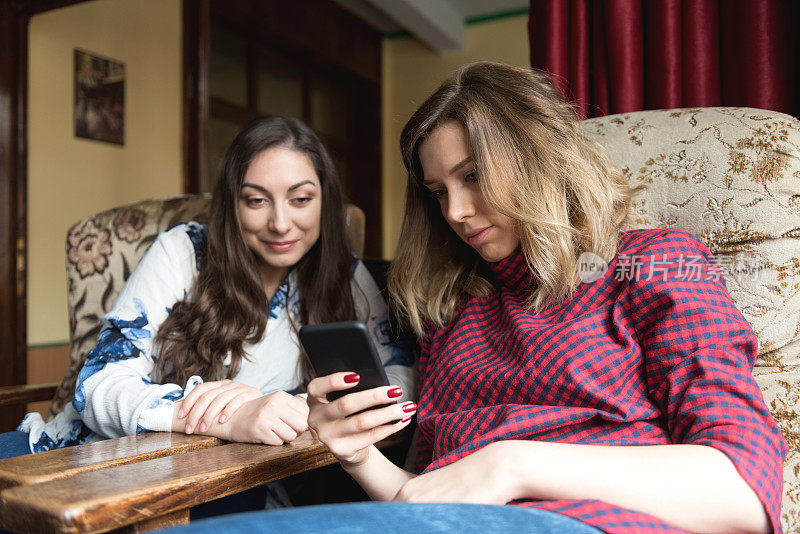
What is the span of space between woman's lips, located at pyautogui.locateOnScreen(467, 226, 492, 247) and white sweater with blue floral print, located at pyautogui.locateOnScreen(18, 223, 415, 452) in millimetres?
409

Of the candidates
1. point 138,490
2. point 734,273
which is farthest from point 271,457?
point 734,273

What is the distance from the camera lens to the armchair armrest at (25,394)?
5.45ft

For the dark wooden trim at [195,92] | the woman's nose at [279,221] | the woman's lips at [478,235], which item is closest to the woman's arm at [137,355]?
the woman's nose at [279,221]

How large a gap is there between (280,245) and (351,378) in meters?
0.71

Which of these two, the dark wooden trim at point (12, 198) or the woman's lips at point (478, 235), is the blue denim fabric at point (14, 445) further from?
the dark wooden trim at point (12, 198)

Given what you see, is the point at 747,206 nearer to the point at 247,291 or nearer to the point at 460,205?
the point at 460,205

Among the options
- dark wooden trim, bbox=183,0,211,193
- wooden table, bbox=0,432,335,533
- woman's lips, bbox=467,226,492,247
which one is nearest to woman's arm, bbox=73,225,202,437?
wooden table, bbox=0,432,335,533

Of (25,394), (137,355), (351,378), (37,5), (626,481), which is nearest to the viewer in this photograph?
(626,481)

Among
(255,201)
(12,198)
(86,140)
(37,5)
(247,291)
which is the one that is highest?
(37,5)

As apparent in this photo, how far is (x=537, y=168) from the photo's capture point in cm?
106

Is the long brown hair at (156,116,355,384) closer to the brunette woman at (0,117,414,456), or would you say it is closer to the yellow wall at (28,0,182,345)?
the brunette woman at (0,117,414,456)

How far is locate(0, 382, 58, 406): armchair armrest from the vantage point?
1660 mm

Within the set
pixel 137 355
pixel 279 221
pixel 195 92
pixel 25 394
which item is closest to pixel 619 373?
pixel 279 221

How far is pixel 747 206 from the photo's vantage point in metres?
1.15
